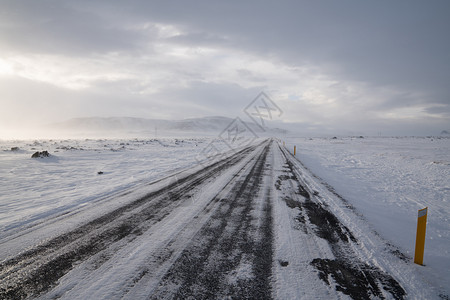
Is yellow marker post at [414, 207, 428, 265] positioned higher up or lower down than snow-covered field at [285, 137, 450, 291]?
higher up

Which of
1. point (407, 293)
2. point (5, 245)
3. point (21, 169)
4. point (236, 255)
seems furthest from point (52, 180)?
point (407, 293)

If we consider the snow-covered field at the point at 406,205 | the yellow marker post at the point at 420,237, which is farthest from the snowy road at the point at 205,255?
the snow-covered field at the point at 406,205

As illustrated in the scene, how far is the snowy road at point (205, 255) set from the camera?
2402 millimetres

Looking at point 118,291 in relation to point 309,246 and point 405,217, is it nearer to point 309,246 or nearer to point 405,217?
point 309,246

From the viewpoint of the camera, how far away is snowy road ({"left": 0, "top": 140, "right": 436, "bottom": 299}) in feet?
7.88

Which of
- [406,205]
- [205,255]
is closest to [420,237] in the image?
[205,255]

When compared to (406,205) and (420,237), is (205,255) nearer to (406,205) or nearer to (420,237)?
(420,237)

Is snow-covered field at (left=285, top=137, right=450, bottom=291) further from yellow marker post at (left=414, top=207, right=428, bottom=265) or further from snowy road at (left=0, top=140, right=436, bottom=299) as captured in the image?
snowy road at (left=0, top=140, right=436, bottom=299)

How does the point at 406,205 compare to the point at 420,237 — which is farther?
the point at 406,205

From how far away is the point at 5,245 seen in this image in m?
3.45

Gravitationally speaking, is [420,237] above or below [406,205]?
above

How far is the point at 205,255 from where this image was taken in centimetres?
304

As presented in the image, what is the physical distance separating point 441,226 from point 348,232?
8.63 feet

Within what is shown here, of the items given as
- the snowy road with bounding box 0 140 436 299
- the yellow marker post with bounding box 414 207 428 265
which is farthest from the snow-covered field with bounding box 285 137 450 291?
the snowy road with bounding box 0 140 436 299
